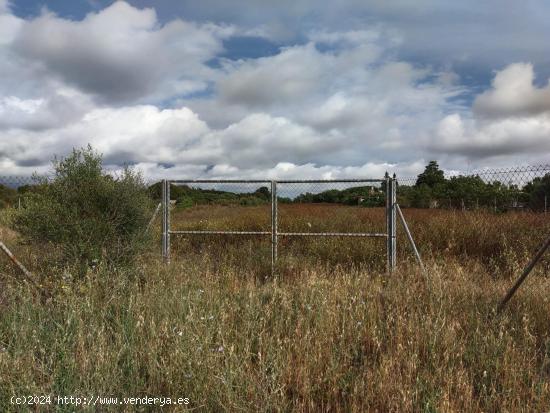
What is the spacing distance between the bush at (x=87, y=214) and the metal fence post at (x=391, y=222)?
4.27m

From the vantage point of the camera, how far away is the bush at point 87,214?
22.8ft

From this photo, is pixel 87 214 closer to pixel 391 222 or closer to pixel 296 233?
pixel 296 233

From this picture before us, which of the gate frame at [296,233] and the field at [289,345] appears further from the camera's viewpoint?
the gate frame at [296,233]

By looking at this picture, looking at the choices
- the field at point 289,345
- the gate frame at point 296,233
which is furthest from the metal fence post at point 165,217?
the field at point 289,345

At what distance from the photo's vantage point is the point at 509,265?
23.9 ft

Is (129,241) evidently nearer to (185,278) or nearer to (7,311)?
(185,278)

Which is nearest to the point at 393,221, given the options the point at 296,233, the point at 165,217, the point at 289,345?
the point at 296,233

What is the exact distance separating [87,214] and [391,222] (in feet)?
17.0

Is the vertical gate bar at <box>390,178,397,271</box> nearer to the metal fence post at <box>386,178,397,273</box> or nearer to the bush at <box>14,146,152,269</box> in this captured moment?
the metal fence post at <box>386,178,397,273</box>

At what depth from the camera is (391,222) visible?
8.01 meters

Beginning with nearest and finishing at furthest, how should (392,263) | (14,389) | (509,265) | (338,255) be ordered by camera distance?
(14,389) → (509,265) → (392,263) → (338,255)

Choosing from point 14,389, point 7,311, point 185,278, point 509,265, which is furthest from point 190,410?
point 509,265

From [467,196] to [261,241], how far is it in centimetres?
574

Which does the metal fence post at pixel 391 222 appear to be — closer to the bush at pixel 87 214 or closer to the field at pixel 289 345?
the field at pixel 289 345
